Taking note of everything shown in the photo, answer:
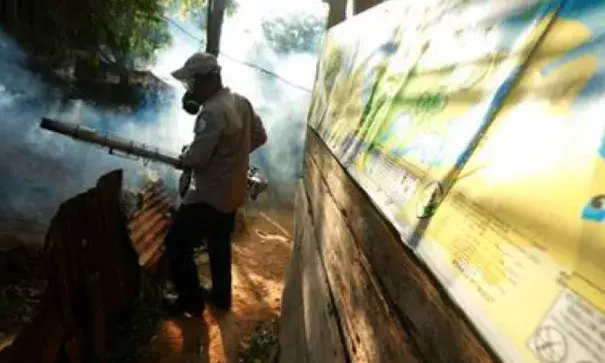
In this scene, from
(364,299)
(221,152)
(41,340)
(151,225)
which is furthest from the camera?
(151,225)

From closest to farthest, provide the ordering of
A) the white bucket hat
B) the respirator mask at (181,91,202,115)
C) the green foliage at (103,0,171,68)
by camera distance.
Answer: the white bucket hat, the respirator mask at (181,91,202,115), the green foliage at (103,0,171,68)

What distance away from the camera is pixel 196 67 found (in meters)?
4.02

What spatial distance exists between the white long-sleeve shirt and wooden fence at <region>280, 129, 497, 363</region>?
4.63 feet

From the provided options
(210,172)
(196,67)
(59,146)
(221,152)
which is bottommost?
(59,146)

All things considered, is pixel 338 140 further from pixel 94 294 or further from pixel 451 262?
pixel 94 294

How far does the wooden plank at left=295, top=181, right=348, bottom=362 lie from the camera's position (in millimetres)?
1884

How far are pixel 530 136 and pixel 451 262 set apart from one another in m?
0.29

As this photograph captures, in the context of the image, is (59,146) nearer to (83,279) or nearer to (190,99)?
(190,99)

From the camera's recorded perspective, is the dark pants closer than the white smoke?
Yes

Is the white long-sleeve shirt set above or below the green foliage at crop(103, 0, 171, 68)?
below

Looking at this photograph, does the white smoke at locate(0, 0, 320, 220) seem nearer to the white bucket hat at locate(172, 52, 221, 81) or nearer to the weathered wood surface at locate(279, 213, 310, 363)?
the white bucket hat at locate(172, 52, 221, 81)

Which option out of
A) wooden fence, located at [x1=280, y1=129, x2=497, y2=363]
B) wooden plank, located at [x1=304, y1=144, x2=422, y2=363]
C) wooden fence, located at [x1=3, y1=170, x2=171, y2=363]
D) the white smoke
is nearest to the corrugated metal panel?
wooden fence, located at [x1=3, y1=170, x2=171, y2=363]

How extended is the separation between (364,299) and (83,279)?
2428 mm

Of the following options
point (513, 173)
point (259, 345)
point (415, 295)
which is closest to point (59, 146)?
point (259, 345)
